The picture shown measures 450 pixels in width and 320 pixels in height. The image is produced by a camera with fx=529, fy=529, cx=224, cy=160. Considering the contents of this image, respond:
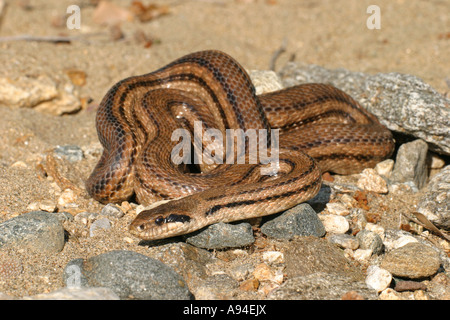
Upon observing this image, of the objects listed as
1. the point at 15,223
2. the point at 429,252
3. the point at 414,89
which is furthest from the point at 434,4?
the point at 15,223

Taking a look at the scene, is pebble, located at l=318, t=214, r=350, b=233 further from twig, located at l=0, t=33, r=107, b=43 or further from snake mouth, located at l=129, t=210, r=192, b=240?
twig, located at l=0, t=33, r=107, b=43

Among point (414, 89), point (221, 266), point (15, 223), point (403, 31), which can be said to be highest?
point (403, 31)

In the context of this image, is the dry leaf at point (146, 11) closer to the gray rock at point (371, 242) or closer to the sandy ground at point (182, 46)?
the sandy ground at point (182, 46)

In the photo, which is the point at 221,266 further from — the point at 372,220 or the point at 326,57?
the point at 326,57

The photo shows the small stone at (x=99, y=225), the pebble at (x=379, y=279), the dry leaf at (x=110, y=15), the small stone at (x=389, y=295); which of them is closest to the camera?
the small stone at (x=389, y=295)

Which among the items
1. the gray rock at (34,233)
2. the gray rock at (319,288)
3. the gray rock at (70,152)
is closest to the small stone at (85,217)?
the gray rock at (34,233)

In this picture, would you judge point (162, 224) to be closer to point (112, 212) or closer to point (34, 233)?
point (112, 212)
